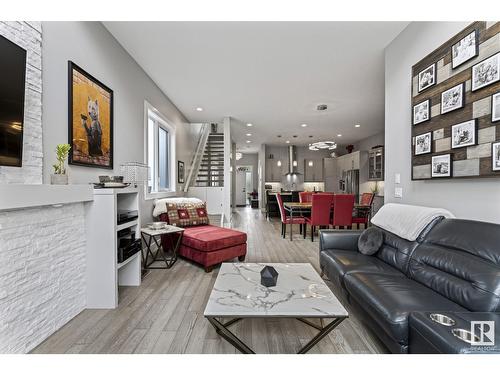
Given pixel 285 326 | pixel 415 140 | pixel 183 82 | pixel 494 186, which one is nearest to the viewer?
pixel 494 186

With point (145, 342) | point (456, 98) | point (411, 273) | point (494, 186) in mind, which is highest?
point (456, 98)

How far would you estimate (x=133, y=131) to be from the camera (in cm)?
341

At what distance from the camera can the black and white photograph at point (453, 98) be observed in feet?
6.42

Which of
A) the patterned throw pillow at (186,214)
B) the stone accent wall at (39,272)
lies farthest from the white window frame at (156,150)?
the stone accent wall at (39,272)

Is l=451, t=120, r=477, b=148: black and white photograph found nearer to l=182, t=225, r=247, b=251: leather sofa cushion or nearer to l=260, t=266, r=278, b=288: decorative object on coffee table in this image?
l=260, t=266, r=278, b=288: decorative object on coffee table

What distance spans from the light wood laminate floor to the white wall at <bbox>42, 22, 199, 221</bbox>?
1302mm

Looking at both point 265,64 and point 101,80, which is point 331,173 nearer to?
point 265,64

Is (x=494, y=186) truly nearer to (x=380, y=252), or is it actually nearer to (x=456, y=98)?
(x=456, y=98)

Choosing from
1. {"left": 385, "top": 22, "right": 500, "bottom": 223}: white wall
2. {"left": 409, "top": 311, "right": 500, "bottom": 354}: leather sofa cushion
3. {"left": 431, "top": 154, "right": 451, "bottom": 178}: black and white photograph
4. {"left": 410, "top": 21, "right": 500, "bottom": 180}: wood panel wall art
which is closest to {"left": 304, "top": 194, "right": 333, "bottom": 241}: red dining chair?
{"left": 385, "top": 22, "right": 500, "bottom": 223}: white wall

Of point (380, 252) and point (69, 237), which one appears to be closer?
point (69, 237)

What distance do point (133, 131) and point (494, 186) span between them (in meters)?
4.01

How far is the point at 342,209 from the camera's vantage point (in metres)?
4.93

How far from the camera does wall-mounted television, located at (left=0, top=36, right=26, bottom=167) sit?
1.46 m
